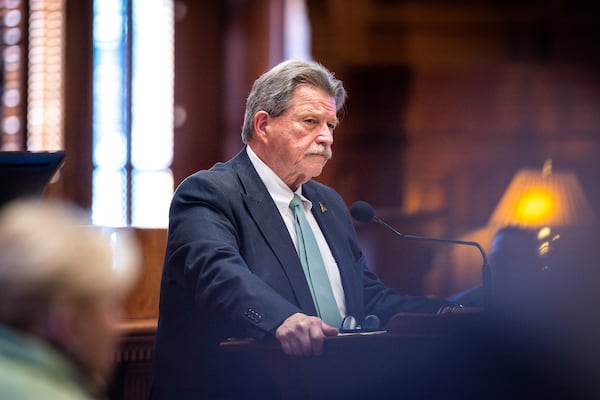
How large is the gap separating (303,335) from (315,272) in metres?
0.65

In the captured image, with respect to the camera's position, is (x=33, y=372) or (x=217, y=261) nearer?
(x=33, y=372)

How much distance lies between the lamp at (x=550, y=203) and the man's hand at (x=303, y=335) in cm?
285

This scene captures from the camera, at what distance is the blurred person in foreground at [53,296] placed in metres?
1.10

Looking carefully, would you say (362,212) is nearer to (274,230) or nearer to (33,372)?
(274,230)

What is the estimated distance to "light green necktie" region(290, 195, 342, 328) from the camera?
3.08 meters

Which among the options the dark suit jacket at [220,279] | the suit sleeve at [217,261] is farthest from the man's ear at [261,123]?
the suit sleeve at [217,261]

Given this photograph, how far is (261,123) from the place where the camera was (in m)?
3.35

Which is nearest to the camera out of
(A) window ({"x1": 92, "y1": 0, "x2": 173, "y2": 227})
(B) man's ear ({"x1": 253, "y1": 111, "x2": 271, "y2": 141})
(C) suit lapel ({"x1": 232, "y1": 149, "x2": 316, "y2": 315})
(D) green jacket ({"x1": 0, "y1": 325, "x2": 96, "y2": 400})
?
(D) green jacket ({"x1": 0, "y1": 325, "x2": 96, "y2": 400})

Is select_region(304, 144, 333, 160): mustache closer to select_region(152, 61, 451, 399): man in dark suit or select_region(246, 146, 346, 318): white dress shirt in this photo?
select_region(152, 61, 451, 399): man in dark suit

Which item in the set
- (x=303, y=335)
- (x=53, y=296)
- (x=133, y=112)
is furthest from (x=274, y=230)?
(x=133, y=112)

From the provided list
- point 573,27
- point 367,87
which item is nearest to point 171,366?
point 367,87

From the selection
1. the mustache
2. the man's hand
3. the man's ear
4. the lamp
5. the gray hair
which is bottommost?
the lamp

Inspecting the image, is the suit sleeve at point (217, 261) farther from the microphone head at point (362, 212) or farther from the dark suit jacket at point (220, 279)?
the microphone head at point (362, 212)

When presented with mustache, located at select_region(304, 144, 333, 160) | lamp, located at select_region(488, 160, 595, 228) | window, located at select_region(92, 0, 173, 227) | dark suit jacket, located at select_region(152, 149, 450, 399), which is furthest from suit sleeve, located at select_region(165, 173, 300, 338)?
window, located at select_region(92, 0, 173, 227)
